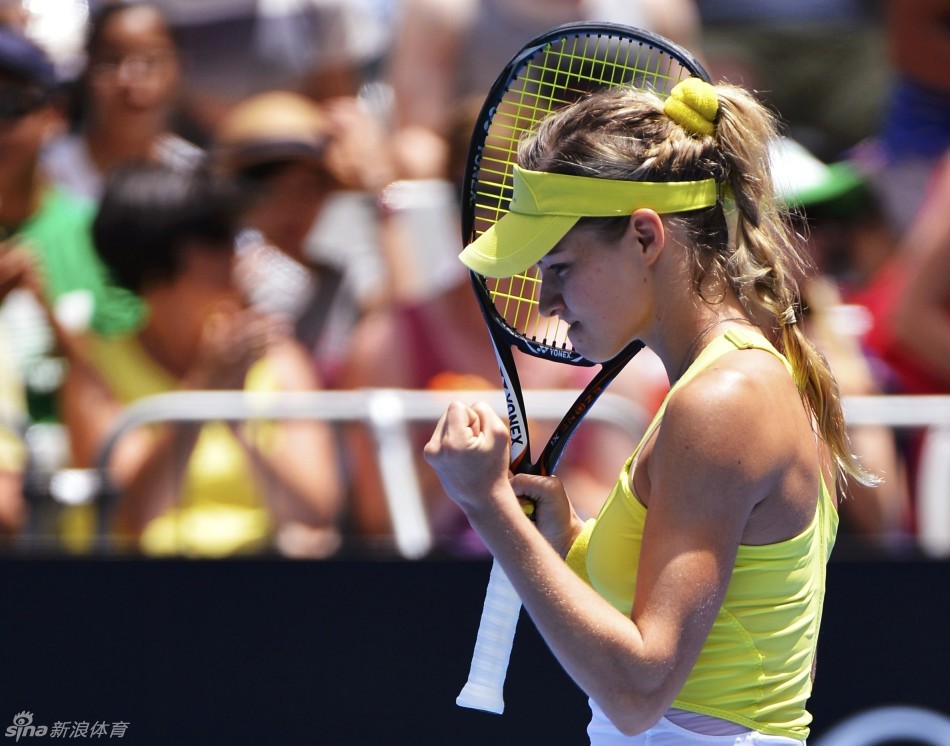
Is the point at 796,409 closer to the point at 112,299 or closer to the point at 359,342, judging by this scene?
the point at 359,342

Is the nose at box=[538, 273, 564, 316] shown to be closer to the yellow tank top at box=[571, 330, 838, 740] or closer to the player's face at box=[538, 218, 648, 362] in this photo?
the player's face at box=[538, 218, 648, 362]

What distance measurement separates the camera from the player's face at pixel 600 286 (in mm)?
1501

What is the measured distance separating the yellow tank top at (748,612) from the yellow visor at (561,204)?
170 mm

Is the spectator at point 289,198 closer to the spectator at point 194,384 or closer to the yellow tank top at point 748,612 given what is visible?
the spectator at point 194,384

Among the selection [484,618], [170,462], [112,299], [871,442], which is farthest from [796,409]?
[112,299]

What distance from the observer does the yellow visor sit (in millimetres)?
1478

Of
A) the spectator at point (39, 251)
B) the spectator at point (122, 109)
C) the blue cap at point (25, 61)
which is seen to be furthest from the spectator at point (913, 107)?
the blue cap at point (25, 61)

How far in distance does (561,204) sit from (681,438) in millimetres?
303

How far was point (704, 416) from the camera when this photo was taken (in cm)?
139

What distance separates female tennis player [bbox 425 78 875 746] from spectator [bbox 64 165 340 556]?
5.68ft

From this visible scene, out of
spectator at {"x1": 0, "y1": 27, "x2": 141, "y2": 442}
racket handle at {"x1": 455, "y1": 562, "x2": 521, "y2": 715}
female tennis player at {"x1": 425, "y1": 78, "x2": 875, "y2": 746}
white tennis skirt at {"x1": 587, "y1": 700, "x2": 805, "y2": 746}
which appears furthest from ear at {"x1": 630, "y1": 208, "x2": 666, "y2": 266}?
spectator at {"x1": 0, "y1": 27, "x2": 141, "y2": 442}

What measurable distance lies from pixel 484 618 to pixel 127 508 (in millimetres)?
1728

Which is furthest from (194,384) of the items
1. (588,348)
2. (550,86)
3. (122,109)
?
(588,348)

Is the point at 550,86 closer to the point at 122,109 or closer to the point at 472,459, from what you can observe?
the point at 472,459
